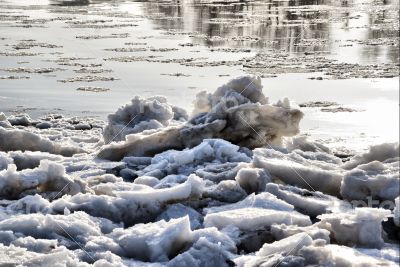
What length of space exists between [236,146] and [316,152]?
97 cm

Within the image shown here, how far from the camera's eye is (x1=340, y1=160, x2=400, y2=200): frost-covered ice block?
5574 millimetres

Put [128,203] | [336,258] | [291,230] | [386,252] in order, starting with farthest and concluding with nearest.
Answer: [128,203] → [291,230] → [386,252] → [336,258]

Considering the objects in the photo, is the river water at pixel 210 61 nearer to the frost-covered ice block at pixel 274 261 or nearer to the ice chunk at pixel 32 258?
the frost-covered ice block at pixel 274 261

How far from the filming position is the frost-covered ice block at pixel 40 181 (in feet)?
19.6

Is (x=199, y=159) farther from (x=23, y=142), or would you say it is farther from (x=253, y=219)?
(x=23, y=142)

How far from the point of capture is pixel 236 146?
7.13 metres

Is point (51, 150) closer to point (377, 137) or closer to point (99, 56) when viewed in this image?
point (377, 137)

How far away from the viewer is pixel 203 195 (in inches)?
232

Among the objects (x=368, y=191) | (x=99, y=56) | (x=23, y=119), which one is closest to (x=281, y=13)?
(x=99, y=56)

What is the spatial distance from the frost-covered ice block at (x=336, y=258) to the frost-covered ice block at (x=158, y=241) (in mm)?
871

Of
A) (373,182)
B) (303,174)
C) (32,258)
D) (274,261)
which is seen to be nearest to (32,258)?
(32,258)

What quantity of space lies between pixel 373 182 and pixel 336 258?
5.08ft

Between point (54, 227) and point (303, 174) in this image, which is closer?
point (54, 227)

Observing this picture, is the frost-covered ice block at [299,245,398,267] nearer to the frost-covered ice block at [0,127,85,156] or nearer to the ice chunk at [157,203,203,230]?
the ice chunk at [157,203,203,230]
